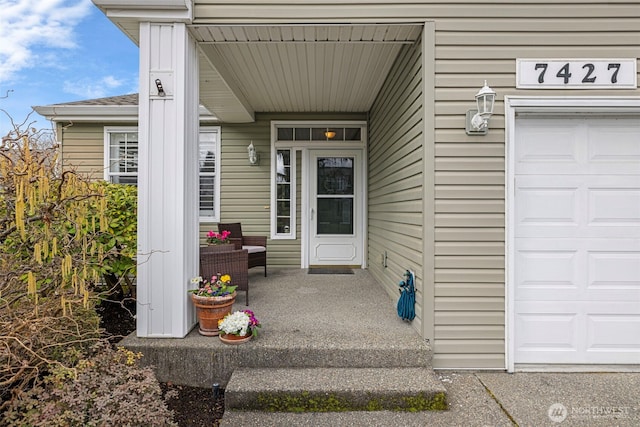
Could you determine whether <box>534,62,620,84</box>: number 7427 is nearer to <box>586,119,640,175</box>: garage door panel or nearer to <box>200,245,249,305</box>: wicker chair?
<box>586,119,640,175</box>: garage door panel

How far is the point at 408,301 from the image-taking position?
297 cm

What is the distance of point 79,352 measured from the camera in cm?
214

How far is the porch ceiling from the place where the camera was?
2.94m

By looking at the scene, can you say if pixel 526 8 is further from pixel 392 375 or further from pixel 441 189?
pixel 392 375

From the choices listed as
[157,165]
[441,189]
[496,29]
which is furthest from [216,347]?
[496,29]

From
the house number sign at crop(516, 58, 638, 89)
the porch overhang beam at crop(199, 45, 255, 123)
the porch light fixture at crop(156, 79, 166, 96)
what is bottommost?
the porch light fixture at crop(156, 79, 166, 96)

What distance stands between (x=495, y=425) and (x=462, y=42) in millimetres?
2734

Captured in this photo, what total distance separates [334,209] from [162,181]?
132 inches

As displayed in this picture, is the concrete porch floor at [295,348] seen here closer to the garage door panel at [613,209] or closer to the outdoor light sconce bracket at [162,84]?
the garage door panel at [613,209]

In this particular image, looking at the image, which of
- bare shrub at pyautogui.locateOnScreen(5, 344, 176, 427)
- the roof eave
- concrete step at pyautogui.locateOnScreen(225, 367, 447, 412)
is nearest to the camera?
bare shrub at pyautogui.locateOnScreen(5, 344, 176, 427)

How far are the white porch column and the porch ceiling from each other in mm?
375

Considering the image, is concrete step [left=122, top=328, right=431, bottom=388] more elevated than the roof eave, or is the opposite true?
the roof eave

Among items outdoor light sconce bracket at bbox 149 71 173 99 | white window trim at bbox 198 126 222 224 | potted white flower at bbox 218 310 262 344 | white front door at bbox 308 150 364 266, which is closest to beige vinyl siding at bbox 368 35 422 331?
white front door at bbox 308 150 364 266

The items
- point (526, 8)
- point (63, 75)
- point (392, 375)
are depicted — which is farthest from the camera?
point (63, 75)
